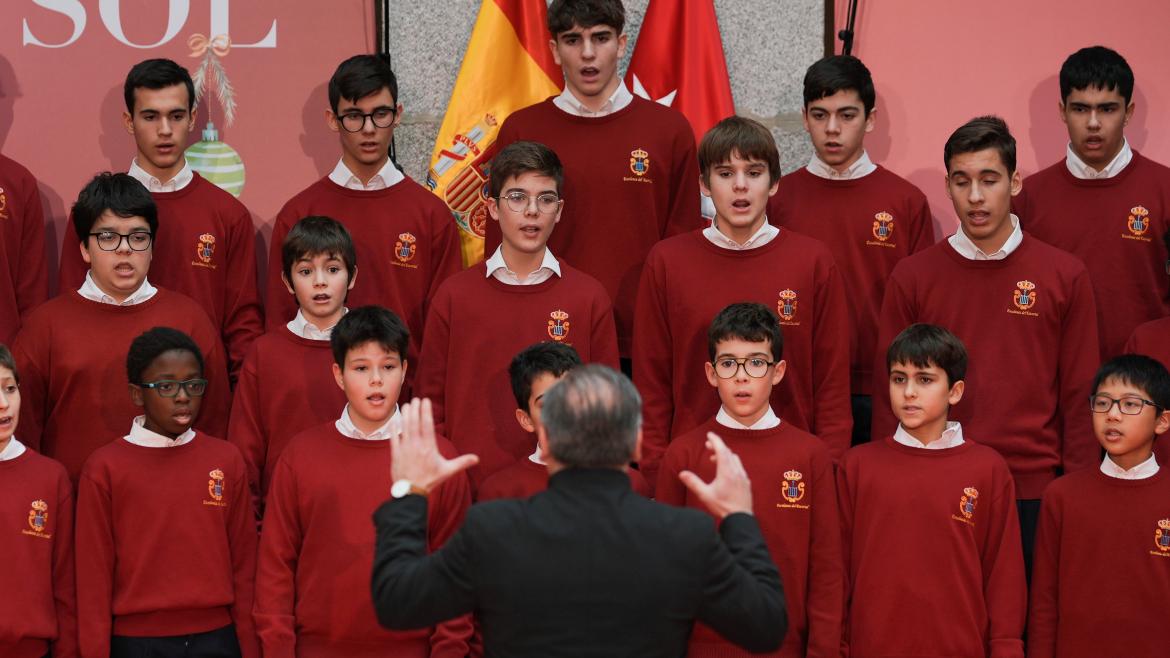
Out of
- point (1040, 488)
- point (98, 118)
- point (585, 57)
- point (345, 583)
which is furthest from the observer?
point (98, 118)

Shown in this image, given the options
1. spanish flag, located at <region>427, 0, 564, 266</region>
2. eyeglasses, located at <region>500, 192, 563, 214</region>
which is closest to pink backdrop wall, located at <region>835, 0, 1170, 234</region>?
spanish flag, located at <region>427, 0, 564, 266</region>

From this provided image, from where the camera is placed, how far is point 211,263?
560 cm

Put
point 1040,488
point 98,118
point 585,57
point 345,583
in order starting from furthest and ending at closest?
point 98,118, point 585,57, point 1040,488, point 345,583

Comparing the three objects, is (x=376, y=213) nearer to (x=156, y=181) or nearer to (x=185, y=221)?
(x=185, y=221)

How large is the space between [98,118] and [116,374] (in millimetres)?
1642

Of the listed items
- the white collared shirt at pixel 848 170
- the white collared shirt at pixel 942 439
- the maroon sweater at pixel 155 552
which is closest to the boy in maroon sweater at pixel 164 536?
the maroon sweater at pixel 155 552

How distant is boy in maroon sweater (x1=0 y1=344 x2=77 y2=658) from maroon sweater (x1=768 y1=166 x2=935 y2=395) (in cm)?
280

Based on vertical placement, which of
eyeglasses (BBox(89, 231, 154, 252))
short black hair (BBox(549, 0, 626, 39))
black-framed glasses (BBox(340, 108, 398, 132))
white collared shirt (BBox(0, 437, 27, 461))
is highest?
short black hair (BBox(549, 0, 626, 39))

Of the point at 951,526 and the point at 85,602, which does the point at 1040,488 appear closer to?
the point at 951,526

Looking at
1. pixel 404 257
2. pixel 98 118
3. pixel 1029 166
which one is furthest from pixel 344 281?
pixel 1029 166

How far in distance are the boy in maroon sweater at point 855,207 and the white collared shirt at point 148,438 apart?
2.38m

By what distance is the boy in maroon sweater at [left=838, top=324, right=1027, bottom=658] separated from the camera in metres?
4.51

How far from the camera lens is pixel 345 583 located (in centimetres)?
444

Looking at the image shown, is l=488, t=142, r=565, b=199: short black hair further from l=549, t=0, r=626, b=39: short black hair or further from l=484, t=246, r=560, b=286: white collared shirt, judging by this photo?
l=549, t=0, r=626, b=39: short black hair
